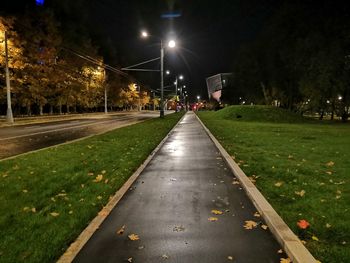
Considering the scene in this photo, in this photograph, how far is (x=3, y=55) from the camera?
3525 centimetres

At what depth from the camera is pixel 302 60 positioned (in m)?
41.3

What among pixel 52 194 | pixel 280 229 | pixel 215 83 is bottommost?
pixel 52 194

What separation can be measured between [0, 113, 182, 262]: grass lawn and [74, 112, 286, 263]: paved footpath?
1.48 ft

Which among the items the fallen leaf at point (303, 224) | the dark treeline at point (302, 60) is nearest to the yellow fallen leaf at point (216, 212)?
the fallen leaf at point (303, 224)

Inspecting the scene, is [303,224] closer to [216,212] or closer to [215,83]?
[216,212]

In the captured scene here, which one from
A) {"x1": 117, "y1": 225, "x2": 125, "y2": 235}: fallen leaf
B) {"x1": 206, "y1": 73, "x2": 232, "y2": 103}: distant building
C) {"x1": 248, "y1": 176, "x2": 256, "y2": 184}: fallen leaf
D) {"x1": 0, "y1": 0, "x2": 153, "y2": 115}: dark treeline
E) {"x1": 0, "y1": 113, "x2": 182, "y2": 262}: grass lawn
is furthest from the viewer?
{"x1": 206, "y1": 73, "x2": 232, "y2": 103}: distant building

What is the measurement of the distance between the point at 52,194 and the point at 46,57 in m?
40.2

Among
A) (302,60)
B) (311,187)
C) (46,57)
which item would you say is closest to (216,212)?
(311,187)

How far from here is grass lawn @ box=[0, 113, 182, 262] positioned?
4.84 meters

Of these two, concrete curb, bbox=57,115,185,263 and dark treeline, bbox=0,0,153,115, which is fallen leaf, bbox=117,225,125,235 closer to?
concrete curb, bbox=57,115,185,263

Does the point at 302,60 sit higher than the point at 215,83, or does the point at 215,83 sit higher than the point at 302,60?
the point at 215,83

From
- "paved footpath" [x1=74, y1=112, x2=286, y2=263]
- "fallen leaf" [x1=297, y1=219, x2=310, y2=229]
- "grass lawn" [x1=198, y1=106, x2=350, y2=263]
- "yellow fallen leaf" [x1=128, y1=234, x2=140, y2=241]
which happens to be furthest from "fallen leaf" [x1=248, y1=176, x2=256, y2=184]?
"yellow fallen leaf" [x1=128, y1=234, x2=140, y2=241]

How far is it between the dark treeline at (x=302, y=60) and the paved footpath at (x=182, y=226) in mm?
13061

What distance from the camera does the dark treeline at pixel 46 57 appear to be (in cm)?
3862
